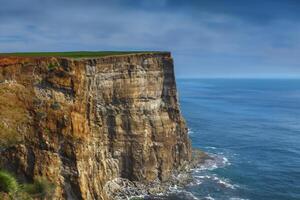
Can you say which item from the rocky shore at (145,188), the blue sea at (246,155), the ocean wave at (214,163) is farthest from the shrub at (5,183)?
the ocean wave at (214,163)

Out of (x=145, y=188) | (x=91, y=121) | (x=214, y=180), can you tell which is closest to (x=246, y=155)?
(x=214, y=180)

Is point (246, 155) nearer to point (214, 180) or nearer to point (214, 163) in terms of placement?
point (214, 163)

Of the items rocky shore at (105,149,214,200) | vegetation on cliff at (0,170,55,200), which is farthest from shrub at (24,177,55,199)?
rocky shore at (105,149,214,200)

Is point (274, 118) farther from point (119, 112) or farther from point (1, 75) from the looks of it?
point (1, 75)

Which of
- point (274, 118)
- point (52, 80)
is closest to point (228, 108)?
point (274, 118)

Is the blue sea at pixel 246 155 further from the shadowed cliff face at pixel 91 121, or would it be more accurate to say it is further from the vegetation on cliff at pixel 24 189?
the vegetation on cliff at pixel 24 189

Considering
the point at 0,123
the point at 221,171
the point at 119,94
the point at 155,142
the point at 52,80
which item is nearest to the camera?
the point at 0,123
